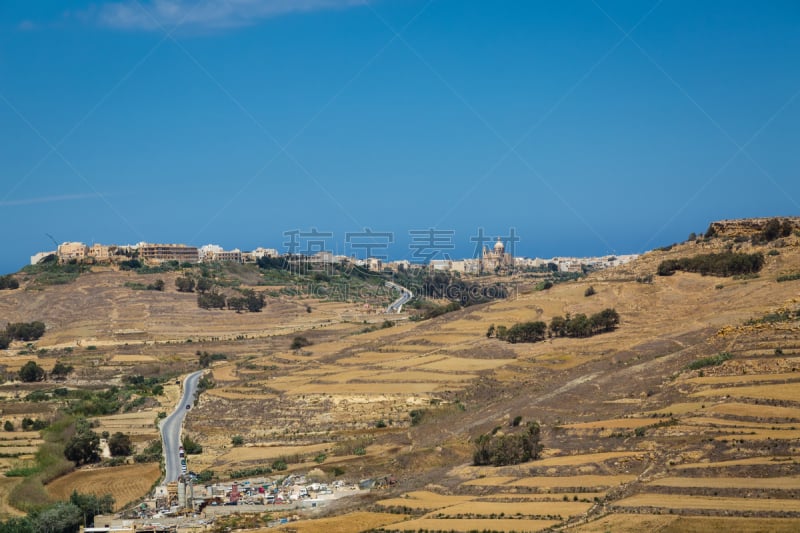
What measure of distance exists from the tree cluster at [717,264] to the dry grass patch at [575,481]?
36619mm

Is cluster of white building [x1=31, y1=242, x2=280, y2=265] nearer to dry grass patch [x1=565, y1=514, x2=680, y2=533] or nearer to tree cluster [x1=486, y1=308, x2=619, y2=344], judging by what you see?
tree cluster [x1=486, y1=308, x2=619, y2=344]

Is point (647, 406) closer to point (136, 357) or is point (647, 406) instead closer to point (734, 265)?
point (734, 265)

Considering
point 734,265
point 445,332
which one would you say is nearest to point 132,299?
point 445,332

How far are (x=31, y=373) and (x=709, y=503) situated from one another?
193 feet

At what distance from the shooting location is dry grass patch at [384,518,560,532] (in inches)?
1043

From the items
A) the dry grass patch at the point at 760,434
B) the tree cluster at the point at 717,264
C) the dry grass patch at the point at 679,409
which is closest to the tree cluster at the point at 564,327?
the tree cluster at the point at 717,264

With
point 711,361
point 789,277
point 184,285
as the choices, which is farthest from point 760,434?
point 184,285

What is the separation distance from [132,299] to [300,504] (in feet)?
243

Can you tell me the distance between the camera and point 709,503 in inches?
1025

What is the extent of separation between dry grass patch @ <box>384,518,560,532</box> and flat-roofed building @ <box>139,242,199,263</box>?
119 meters

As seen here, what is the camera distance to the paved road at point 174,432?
41244 millimetres

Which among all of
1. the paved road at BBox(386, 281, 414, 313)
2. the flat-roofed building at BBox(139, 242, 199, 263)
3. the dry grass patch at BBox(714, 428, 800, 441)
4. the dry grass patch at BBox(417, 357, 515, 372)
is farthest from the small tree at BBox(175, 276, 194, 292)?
the dry grass patch at BBox(714, 428, 800, 441)

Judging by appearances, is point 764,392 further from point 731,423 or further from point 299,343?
point 299,343

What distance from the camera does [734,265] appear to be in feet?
208
